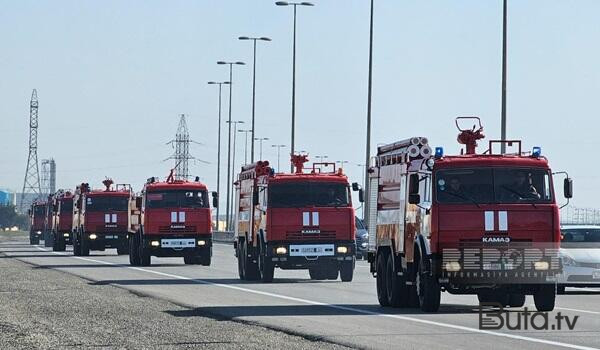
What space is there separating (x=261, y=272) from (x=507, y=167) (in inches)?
623

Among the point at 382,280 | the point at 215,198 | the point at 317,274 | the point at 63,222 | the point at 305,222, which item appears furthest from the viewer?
the point at 63,222

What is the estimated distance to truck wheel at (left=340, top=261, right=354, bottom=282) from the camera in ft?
131

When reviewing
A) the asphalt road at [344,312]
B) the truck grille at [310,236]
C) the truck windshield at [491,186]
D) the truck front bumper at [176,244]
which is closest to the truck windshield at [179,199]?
the truck front bumper at [176,244]

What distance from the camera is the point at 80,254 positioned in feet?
224

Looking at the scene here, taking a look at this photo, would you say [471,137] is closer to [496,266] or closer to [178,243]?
[496,266]

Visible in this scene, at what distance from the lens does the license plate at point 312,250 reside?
128ft

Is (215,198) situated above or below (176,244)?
above

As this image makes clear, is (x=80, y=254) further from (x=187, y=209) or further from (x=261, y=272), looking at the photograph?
(x=261, y=272)

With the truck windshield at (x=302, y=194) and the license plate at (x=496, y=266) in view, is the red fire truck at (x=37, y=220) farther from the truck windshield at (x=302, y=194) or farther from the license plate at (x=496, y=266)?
the license plate at (x=496, y=266)

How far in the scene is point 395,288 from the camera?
88.9 ft

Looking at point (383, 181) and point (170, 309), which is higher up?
point (383, 181)

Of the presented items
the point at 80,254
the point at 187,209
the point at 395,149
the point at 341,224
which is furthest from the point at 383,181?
the point at 80,254

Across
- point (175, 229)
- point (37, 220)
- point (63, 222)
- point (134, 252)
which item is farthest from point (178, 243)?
point (37, 220)

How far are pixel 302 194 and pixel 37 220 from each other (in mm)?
63381
